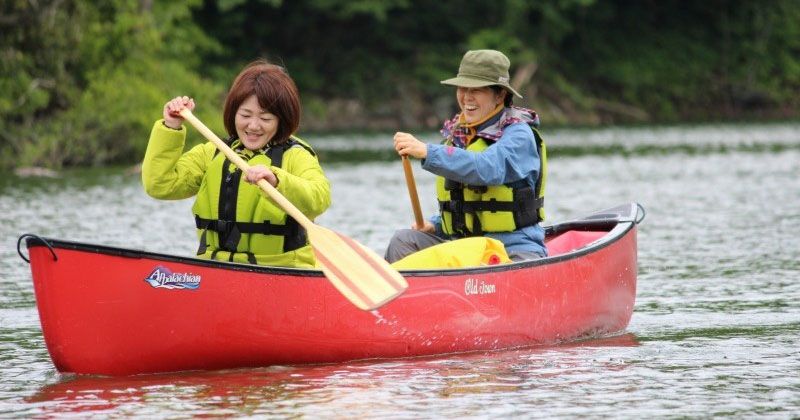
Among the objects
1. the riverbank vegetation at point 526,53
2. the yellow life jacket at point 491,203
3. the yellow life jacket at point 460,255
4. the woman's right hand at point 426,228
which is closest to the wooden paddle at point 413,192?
the woman's right hand at point 426,228

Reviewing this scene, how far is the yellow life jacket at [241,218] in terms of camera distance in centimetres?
668

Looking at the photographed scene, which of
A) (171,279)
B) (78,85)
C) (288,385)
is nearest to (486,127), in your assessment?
(288,385)

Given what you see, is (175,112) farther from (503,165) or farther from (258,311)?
(503,165)

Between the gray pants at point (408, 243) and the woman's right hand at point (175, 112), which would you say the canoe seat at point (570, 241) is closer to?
the gray pants at point (408, 243)

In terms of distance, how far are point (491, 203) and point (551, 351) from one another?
774 mm

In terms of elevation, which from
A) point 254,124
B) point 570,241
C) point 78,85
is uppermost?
point 78,85

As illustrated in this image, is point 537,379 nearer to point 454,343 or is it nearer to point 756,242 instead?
point 454,343

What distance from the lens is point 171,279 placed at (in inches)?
246

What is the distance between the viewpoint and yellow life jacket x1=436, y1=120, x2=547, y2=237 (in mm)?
7402

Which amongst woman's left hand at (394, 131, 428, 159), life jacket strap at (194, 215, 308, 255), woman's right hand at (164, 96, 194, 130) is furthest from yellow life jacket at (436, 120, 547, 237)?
woman's right hand at (164, 96, 194, 130)

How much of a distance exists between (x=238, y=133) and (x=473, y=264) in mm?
1286

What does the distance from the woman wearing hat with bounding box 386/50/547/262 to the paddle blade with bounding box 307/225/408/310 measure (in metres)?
0.68

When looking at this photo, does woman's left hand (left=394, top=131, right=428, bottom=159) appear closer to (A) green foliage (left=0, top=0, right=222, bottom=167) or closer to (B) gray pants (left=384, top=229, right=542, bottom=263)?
(B) gray pants (left=384, top=229, right=542, bottom=263)

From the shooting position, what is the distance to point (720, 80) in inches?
1780
